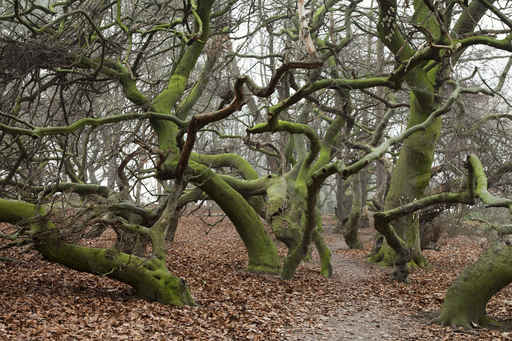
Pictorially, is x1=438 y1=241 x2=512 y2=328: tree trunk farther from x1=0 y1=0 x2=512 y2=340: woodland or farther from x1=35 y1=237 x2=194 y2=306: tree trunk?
x1=35 y1=237 x2=194 y2=306: tree trunk

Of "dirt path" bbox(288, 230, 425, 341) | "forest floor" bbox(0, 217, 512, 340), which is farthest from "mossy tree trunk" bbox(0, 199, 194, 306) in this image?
"dirt path" bbox(288, 230, 425, 341)

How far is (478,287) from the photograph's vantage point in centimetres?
666

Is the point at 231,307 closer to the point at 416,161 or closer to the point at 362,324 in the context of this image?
the point at 362,324

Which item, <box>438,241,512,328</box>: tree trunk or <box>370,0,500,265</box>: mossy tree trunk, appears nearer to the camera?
<box>438,241,512,328</box>: tree trunk

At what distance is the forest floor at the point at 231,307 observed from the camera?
6129 millimetres

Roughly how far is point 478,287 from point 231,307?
12.5ft

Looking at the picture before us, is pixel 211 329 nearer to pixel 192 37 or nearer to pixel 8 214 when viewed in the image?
pixel 8 214

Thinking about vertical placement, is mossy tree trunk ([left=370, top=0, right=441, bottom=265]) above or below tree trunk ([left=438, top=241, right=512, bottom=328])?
above

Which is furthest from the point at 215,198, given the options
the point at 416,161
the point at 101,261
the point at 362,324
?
the point at 416,161

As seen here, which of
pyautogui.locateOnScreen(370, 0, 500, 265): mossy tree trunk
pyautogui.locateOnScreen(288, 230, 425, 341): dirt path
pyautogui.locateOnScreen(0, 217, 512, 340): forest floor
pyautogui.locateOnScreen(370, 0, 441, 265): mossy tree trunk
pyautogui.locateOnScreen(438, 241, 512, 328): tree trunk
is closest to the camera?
pyautogui.locateOnScreen(0, 217, 512, 340): forest floor

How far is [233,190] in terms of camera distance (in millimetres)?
10586

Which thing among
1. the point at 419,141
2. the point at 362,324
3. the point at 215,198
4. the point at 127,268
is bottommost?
the point at 362,324

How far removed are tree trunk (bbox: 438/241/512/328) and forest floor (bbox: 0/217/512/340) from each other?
22 cm

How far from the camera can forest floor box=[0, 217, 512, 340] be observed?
20.1 ft
